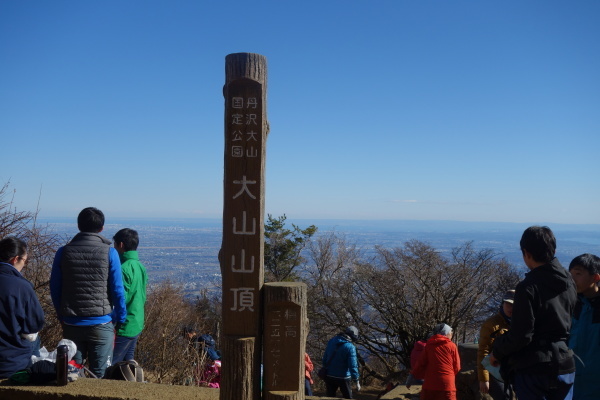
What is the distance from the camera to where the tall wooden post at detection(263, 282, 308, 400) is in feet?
10.0

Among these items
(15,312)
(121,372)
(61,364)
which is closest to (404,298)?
(121,372)

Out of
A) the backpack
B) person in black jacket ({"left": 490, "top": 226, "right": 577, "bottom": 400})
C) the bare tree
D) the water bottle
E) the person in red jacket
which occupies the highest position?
person in black jacket ({"left": 490, "top": 226, "right": 577, "bottom": 400})

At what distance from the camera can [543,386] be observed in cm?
261

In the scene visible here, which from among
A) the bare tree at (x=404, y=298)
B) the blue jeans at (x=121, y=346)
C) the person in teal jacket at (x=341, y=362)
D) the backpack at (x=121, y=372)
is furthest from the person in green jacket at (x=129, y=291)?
the bare tree at (x=404, y=298)

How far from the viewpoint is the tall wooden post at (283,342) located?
10.0 ft

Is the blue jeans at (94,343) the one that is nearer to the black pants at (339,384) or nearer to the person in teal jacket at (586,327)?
the person in teal jacket at (586,327)

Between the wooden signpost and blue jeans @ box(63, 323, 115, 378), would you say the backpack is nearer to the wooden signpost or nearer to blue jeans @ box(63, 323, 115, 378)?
blue jeans @ box(63, 323, 115, 378)

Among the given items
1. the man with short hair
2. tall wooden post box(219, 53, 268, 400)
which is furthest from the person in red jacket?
the man with short hair

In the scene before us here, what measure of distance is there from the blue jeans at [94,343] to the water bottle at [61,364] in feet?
1.21

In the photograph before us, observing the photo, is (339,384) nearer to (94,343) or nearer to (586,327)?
(94,343)

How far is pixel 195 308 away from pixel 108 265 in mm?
19405

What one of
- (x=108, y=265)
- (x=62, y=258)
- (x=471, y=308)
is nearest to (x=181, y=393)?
(x=108, y=265)

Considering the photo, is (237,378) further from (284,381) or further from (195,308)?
(195,308)

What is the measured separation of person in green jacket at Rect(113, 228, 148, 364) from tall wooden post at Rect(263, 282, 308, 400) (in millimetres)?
1791
